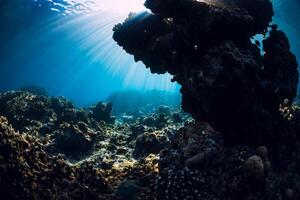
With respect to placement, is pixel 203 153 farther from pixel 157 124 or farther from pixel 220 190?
pixel 157 124

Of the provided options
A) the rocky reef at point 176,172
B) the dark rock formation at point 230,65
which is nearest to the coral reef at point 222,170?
the rocky reef at point 176,172

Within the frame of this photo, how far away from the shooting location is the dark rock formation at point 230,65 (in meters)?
6.32

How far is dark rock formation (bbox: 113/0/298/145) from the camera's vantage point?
20.7 ft

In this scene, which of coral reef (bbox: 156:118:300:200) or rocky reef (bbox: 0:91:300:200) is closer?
rocky reef (bbox: 0:91:300:200)

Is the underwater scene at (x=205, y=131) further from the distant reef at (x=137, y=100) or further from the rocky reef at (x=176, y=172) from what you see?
the distant reef at (x=137, y=100)

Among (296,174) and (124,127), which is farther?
(124,127)

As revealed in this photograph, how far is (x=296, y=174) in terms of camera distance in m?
6.47

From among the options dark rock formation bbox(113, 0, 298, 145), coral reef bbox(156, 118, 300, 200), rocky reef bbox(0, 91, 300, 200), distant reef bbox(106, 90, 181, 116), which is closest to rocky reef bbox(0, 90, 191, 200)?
rocky reef bbox(0, 91, 300, 200)

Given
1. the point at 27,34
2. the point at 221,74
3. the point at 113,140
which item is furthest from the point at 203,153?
the point at 27,34

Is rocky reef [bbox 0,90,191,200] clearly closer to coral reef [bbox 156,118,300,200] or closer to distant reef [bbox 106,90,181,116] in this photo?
coral reef [bbox 156,118,300,200]

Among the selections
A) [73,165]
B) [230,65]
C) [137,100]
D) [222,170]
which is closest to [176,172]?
[222,170]

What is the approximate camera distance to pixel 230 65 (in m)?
6.18

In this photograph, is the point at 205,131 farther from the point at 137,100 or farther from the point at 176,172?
the point at 137,100

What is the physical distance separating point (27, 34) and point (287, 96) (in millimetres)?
43976
